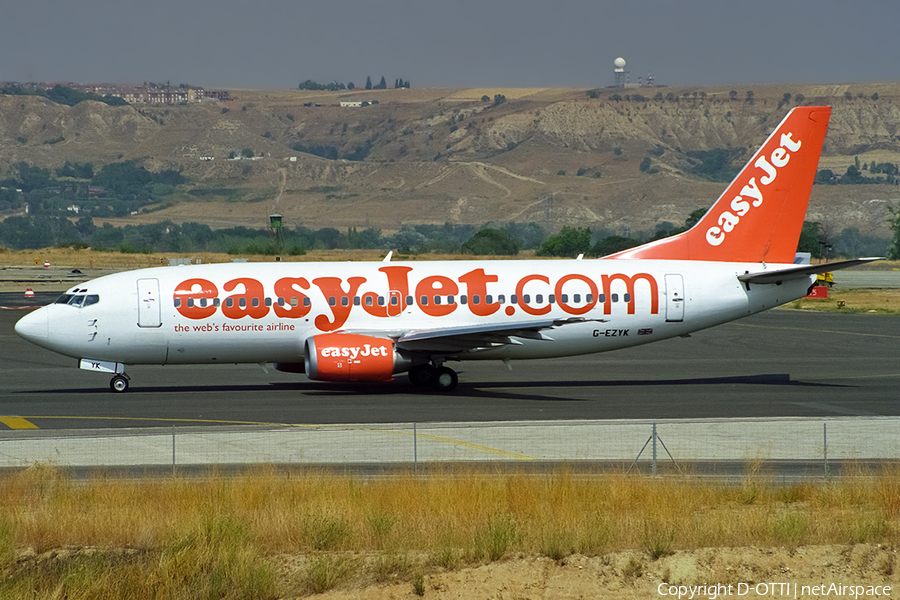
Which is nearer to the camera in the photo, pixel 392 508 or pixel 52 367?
pixel 392 508

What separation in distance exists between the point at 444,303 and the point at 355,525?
18.8 meters

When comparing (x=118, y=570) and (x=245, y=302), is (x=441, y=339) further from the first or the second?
(x=118, y=570)

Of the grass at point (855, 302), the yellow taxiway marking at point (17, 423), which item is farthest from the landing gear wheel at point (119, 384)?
the grass at point (855, 302)

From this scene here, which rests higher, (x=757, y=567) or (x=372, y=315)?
(x=372, y=315)

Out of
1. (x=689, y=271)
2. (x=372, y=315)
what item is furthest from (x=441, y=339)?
(x=689, y=271)

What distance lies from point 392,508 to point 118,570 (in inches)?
174

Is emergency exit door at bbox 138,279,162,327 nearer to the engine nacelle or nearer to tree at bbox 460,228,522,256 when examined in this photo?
the engine nacelle

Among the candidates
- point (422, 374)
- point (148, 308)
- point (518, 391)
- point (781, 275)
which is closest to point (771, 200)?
point (781, 275)

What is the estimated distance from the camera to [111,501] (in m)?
17.0

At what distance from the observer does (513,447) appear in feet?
73.7

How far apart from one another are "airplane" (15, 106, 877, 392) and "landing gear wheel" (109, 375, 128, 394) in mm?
49

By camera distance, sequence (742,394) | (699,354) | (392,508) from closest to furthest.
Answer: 1. (392,508)
2. (742,394)
3. (699,354)

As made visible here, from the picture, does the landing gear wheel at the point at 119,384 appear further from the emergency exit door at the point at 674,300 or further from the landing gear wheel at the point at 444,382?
the emergency exit door at the point at 674,300

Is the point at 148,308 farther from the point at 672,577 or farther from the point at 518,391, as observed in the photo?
the point at 672,577
